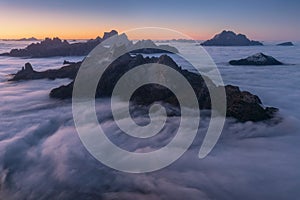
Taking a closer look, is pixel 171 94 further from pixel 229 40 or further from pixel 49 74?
pixel 229 40

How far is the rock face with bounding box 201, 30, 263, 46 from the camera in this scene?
14352 cm

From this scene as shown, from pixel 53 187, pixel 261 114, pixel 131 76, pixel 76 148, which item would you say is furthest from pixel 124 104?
pixel 53 187

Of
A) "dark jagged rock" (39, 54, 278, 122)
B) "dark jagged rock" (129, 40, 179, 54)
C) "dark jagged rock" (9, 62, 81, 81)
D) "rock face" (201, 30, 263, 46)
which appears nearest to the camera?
"dark jagged rock" (39, 54, 278, 122)

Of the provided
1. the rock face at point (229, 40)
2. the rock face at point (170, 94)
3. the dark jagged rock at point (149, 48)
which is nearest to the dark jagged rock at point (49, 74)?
the rock face at point (170, 94)

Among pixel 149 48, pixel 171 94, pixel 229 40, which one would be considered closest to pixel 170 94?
pixel 171 94

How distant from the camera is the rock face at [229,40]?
143525 millimetres

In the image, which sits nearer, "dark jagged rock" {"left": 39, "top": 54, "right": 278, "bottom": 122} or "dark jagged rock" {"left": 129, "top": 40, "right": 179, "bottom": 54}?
"dark jagged rock" {"left": 39, "top": 54, "right": 278, "bottom": 122}

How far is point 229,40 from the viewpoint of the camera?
5807 inches

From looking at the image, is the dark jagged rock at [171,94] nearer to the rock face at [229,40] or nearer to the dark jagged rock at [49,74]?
the dark jagged rock at [49,74]

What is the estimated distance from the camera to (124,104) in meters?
16.3

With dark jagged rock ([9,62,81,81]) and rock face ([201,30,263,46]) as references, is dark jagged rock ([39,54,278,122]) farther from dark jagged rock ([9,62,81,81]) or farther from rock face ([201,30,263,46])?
rock face ([201,30,263,46])

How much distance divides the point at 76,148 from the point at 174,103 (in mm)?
5661

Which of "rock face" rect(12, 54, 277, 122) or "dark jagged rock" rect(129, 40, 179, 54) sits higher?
"rock face" rect(12, 54, 277, 122)

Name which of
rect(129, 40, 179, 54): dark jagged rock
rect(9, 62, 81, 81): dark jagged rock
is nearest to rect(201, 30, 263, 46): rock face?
rect(129, 40, 179, 54): dark jagged rock
